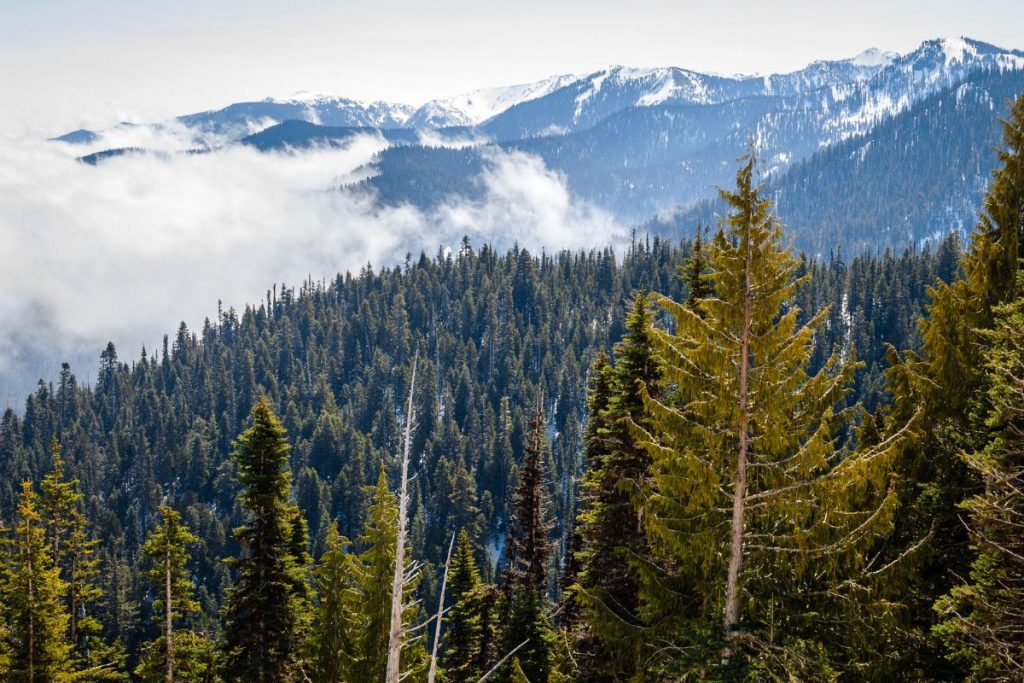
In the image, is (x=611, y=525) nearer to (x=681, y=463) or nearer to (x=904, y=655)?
(x=904, y=655)

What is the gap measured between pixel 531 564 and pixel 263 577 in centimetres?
1026

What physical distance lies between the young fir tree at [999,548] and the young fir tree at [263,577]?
21.2 metres

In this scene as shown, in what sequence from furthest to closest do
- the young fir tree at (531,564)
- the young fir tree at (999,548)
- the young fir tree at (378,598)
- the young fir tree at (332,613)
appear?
the young fir tree at (531,564) < the young fir tree at (332,613) < the young fir tree at (378,598) < the young fir tree at (999,548)

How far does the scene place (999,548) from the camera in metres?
11.6

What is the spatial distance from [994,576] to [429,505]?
413 ft

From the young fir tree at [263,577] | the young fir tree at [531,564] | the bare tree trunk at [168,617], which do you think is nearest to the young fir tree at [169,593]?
the bare tree trunk at [168,617]

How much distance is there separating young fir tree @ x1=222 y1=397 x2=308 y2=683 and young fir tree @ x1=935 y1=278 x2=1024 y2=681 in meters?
21.2

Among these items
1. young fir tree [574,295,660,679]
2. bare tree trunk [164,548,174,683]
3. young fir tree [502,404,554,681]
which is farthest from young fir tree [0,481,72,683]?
young fir tree [574,295,660,679]

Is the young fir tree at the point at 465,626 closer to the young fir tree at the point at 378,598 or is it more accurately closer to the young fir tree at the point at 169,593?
the young fir tree at the point at 378,598

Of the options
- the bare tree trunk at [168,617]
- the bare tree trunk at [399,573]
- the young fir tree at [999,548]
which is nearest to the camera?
the bare tree trunk at [399,573]

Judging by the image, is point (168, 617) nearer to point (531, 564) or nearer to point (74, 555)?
point (531, 564)

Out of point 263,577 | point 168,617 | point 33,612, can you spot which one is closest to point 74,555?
point 33,612

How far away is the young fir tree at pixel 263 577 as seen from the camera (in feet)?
84.3

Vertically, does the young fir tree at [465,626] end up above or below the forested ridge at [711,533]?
below
